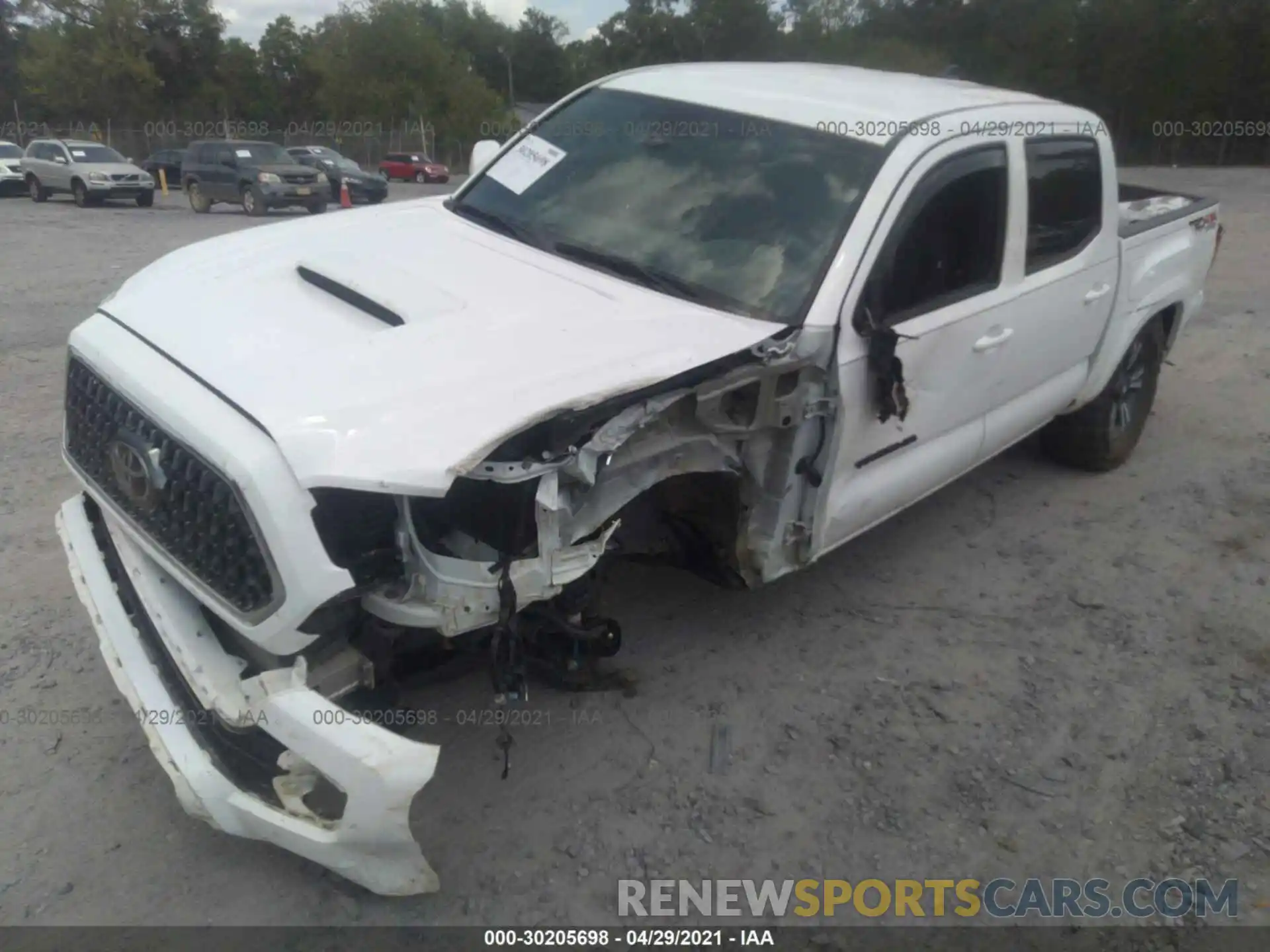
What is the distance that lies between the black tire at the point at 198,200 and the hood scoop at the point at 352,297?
741 inches

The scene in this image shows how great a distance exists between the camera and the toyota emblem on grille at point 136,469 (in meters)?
2.32

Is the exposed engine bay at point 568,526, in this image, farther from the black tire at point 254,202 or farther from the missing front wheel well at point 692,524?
the black tire at point 254,202

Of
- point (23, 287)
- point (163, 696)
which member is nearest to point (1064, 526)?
point (163, 696)

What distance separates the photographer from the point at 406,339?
2.50 m

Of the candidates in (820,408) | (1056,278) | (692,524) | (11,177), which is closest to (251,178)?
(11,177)

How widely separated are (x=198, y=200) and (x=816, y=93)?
1906cm

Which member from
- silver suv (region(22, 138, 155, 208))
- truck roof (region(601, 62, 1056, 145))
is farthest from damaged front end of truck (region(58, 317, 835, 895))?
silver suv (region(22, 138, 155, 208))

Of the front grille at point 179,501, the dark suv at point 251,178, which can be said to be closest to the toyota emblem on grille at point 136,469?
the front grille at point 179,501

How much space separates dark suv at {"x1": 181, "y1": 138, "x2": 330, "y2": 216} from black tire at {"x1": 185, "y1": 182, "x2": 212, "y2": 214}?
13 millimetres

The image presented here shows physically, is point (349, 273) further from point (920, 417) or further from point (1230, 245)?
point (1230, 245)

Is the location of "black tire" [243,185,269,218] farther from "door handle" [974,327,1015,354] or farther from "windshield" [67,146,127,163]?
"door handle" [974,327,1015,354]

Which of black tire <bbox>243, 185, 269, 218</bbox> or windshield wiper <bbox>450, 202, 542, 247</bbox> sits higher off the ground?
windshield wiper <bbox>450, 202, 542, 247</bbox>

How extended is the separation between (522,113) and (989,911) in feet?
190

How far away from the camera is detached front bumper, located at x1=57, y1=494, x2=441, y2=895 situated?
2068 mm
